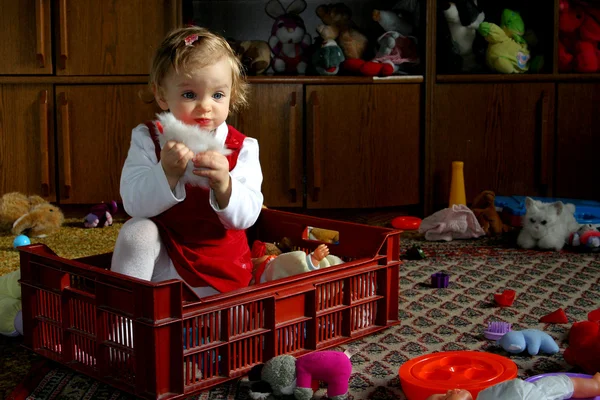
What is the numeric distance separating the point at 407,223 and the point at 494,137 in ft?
1.47

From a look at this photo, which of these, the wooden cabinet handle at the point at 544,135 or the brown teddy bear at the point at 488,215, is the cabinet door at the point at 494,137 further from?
the brown teddy bear at the point at 488,215

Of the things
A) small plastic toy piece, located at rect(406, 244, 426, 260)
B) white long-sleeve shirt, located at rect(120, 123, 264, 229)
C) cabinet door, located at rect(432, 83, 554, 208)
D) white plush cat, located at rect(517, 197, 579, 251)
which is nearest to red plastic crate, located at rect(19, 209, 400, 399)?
white long-sleeve shirt, located at rect(120, 123, 264, 229)

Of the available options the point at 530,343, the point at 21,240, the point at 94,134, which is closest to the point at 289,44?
the point at 94,134

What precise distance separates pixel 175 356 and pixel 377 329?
43 centimetres

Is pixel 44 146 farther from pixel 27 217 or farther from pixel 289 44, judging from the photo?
pixel 289 44

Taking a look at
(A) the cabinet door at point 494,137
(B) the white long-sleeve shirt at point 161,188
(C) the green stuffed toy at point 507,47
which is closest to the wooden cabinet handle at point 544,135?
(A) the cabinet door at point 494,137

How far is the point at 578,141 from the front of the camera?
2.57 metres

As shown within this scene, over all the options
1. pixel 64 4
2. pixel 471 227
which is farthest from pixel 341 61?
pixel 64 4

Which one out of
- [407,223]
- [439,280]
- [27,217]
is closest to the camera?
[439,280]

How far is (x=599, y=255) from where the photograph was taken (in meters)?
2.00

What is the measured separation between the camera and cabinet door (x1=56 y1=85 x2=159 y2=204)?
248 centimetres

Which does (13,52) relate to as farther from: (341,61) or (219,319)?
(219,319)

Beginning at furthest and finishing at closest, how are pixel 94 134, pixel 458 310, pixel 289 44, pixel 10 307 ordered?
pixel 289 44, pixel 94 134, pixel 458 310, pixel 10 307

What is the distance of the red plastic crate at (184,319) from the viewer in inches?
41.3
